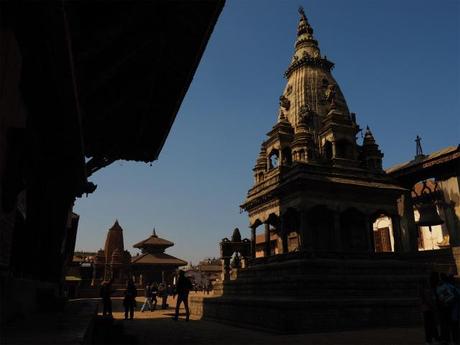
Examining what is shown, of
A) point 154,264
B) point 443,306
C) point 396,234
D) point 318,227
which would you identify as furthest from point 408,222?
point 154,264

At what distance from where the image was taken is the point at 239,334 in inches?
421

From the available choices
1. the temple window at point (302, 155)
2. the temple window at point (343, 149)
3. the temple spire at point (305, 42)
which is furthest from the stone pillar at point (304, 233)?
the temple spire at point (305, 42)

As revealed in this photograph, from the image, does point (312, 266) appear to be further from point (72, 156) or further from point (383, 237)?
point (383, 237)

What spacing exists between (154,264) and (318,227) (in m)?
28.2

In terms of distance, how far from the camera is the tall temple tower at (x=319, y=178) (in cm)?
1981

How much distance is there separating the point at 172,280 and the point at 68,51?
4518 centimetres

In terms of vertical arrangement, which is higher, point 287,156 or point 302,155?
point 287,156

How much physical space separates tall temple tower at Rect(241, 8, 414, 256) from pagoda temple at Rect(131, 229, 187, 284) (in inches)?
858

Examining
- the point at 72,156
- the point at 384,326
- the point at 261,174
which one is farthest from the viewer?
the point at 261,174

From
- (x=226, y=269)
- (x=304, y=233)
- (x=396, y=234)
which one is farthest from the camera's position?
(x=226, y=269)

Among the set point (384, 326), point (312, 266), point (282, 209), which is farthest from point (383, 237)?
point (384, 326)

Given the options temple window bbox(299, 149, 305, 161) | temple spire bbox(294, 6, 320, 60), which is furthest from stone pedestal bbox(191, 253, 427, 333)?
temple spire bbox(294, 6, 320, 60)

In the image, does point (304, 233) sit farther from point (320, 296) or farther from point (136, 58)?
point (136, 58)

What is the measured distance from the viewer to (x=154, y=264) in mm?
45406
